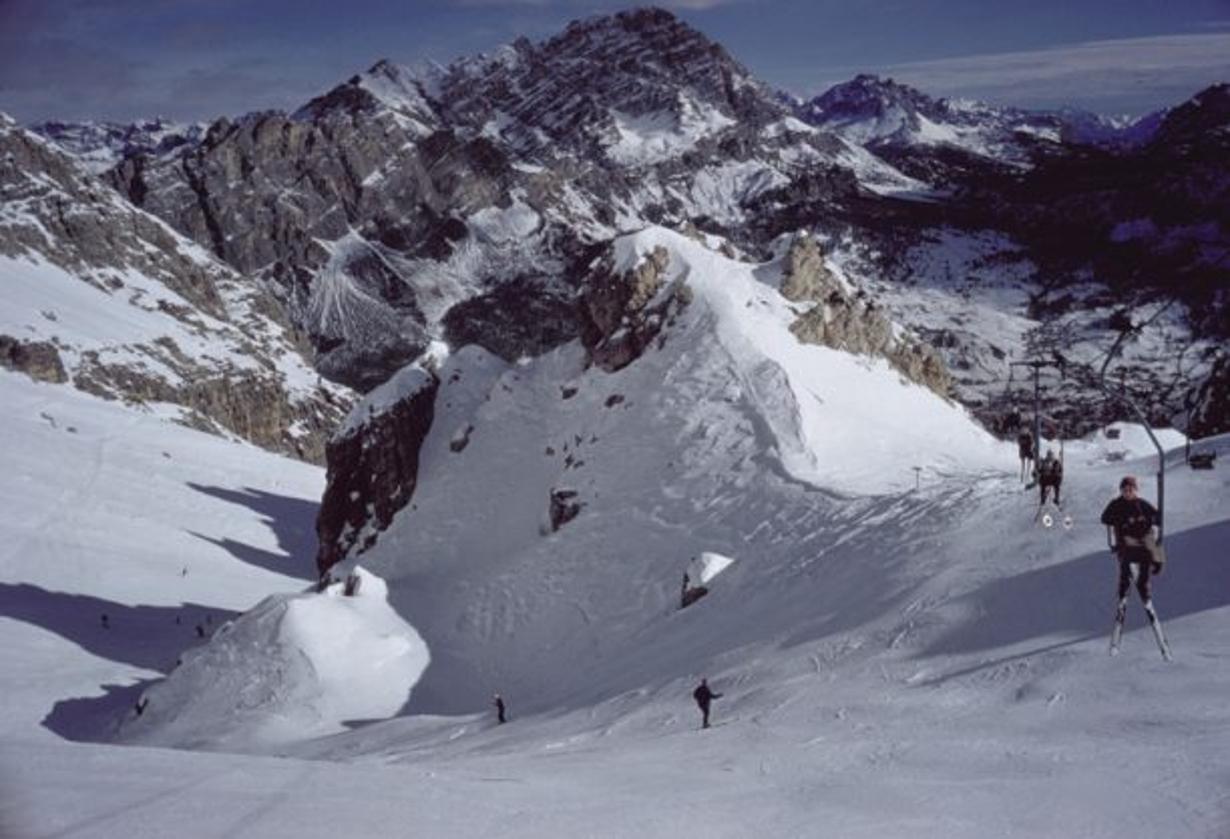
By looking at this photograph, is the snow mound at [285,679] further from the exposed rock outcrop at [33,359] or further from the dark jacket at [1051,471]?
the exposed rock outcrop at [33,359]

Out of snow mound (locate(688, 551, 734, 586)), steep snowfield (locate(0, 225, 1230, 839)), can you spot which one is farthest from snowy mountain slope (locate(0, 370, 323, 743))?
snow mound (locate(688, 551, 734, 586))

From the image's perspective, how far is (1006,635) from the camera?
1756 centimetres

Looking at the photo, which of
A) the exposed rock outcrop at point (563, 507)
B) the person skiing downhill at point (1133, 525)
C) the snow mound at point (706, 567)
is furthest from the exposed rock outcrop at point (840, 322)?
the person skiing downhill at point (1133, 525)

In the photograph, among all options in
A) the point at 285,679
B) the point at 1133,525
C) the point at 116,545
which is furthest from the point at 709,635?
the point at 116,545

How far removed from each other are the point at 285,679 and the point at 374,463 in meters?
18.9

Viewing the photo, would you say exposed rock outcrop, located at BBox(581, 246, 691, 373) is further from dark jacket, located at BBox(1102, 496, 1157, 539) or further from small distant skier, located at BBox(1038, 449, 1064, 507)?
dark jacket, located at BBox(1102, 496, 1157, 539)

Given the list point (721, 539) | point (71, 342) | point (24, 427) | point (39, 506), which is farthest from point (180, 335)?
point (721, 539)

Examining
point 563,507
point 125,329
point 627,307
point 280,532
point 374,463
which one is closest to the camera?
point 563,507

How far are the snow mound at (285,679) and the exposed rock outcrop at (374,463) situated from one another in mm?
12715

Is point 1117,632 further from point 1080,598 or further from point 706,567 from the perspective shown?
point 706,567

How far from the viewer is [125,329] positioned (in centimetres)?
16488

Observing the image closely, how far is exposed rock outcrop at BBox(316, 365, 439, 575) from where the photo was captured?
50.7m

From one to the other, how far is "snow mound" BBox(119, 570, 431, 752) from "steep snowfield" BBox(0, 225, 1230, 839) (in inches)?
12.5

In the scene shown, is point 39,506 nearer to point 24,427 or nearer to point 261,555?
point 261,555
